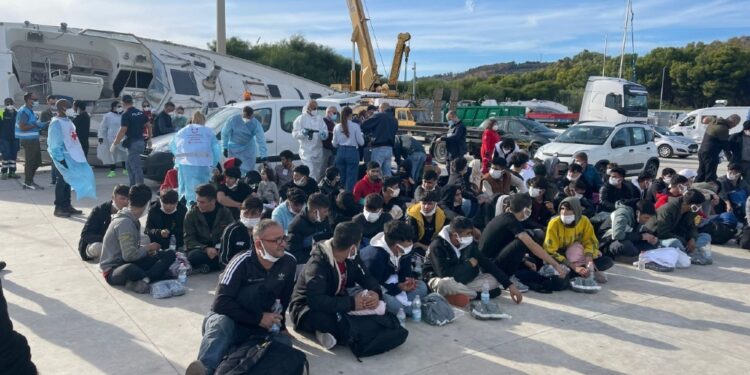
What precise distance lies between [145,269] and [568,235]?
455 centimetres

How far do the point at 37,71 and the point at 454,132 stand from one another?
11.2 meters

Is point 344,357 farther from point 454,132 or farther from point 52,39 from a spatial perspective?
point 52,39

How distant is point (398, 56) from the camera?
28.8 meters

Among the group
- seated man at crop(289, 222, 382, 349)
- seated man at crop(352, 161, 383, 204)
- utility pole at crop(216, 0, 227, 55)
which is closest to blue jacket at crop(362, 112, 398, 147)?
seated man at crop(352, 161, 383, 204)

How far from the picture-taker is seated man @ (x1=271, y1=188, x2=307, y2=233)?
6.52 m

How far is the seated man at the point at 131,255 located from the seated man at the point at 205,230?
16.8 inches

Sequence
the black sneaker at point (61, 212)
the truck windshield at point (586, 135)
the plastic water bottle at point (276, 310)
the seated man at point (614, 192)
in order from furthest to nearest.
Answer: the truck windshield at point (586, 135) < the black sneaker at point (61, 212) < the seated man at point (614, 192) < the plastic water bottle at point (276, 310)

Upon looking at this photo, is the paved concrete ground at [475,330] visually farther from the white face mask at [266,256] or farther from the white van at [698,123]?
the white van at [698,123]

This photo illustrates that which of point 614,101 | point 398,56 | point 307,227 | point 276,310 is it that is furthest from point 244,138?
point 398,56

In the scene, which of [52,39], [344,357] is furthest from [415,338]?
[52,39]

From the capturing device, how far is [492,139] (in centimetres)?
1159

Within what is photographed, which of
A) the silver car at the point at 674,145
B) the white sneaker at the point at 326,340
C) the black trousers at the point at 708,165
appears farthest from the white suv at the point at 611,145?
the white sneaker at the point at 326,340

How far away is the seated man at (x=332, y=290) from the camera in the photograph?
4398 mm

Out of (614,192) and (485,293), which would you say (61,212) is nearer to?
(485,293)
